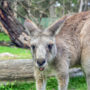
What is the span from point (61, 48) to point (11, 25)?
19.3ft

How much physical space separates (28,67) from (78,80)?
140 cm

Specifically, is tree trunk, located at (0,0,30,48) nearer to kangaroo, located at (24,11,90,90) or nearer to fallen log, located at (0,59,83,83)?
fallen log, located at (0,59,83,83)

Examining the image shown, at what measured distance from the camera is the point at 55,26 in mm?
3529

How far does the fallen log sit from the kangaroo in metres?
1.15

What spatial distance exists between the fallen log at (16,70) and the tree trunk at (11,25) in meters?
4.40

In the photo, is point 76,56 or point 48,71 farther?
point 76,56

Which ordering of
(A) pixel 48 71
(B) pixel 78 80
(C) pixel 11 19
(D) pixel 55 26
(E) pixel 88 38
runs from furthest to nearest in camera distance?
(C) pixel 11 19 → (B) pixel 78 80 → (E) pixel 88 38 → (A) pixel 48 71 → (D) pixel 55 26

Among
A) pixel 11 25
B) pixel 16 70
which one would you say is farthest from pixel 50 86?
pixel 11 25

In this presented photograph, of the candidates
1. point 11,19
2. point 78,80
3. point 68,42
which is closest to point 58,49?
point 68,42

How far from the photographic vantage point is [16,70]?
4.94 metres

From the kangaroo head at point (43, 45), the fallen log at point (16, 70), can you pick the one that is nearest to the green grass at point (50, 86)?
the fallen log at point (16, 70)

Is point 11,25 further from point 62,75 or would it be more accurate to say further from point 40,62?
point 40,62

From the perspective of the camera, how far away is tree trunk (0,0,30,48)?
9.35 metres

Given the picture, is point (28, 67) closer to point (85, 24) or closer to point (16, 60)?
point (16, 60)
